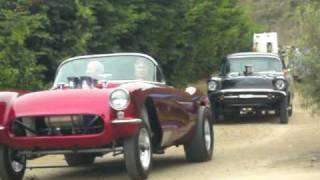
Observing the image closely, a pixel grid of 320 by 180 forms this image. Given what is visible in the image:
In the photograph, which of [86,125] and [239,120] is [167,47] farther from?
[86,125]

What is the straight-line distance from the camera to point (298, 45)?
38.4 feet

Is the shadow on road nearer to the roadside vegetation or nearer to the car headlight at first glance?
the car headlight

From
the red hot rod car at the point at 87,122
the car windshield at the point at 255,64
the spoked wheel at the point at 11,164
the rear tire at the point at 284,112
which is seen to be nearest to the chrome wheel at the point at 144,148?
the red hot rod car at the point at 87,122

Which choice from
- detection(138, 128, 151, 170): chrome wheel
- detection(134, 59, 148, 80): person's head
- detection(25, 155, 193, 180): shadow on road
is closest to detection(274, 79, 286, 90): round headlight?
detection(25, 155, 193, 180): shadow on road

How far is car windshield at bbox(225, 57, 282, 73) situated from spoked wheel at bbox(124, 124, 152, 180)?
10298mm

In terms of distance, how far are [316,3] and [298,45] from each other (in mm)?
1238

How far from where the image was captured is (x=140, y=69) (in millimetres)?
10898

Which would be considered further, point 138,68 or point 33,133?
point 138,68

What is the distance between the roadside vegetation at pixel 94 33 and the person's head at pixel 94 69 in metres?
3.74

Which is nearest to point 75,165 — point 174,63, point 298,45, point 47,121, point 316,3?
point 47,121

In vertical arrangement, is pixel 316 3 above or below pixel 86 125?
above

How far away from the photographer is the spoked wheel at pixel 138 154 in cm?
903

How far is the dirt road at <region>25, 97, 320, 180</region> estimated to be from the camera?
33.4 feet

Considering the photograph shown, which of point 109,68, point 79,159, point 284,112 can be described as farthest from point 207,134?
point 284,112
